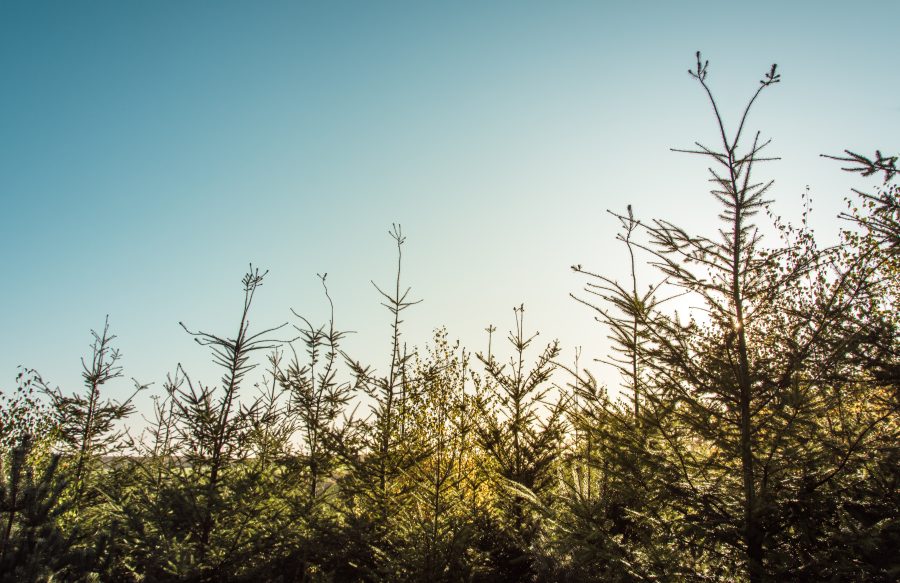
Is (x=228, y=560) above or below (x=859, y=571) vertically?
below

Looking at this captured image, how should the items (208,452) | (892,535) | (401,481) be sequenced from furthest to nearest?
(401,481)
(208,452)
(892,535)

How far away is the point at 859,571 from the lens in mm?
3238

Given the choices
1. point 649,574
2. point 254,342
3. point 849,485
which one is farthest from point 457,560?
point 849,485

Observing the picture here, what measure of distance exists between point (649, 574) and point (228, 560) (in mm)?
5101

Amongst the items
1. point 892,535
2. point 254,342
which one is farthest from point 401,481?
point 892,535

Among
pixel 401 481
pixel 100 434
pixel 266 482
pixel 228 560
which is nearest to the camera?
pixel 228 560

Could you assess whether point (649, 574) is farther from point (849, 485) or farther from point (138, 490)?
point (138, 490)

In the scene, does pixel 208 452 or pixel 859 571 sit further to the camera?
pixel 208 452

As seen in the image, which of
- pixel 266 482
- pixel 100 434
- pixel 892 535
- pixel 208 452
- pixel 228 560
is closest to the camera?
pixel 892 535

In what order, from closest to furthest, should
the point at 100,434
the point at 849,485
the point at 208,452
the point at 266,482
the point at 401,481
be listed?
1. the point at 849,485
2. the point at 208,452
3. the point at 266,482
4. the point at 401,481
5. the point at 100,434

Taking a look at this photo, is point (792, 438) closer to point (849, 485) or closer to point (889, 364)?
point (849, 485)

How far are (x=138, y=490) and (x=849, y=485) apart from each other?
827cm

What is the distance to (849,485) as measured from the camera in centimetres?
378

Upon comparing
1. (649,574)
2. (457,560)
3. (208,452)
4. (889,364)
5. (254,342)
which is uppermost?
(254,342)
